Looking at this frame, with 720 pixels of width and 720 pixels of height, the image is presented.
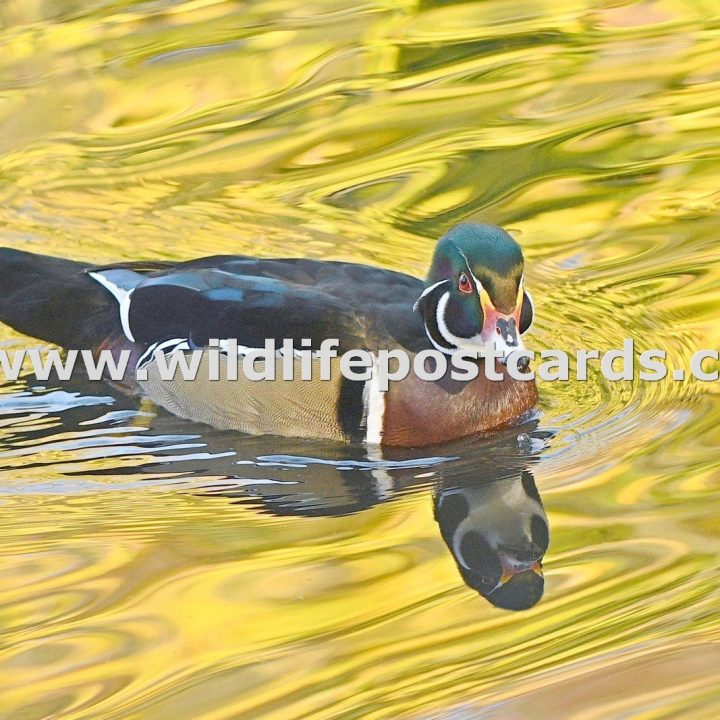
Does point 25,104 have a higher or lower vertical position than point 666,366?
higher

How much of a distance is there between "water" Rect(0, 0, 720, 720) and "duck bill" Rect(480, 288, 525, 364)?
1.51ft

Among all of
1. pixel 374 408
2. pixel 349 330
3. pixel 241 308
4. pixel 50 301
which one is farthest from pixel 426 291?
pixel 50 301

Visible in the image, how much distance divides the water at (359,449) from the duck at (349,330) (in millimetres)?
125

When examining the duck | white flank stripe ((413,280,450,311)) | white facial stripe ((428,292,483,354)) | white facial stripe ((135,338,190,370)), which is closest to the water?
the duck

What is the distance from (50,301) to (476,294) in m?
2.14

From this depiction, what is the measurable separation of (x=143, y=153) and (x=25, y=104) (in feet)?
3.50

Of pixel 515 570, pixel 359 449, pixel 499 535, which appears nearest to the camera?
pixel 515 570

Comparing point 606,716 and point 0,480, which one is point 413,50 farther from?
point 606,716

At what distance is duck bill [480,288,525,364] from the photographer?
598 cm

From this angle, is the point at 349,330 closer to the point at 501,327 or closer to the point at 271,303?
the point at 271,303

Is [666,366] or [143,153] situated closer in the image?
[666,366]

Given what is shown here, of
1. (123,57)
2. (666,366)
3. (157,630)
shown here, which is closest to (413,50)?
(123,57)

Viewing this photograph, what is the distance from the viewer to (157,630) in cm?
469

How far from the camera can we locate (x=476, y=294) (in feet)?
20.1
